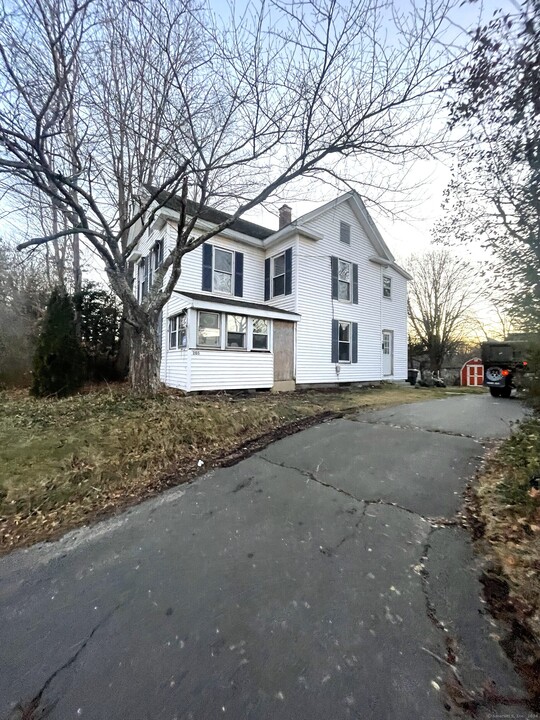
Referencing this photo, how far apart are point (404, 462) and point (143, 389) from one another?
598cm

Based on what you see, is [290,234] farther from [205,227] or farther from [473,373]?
[473,373]

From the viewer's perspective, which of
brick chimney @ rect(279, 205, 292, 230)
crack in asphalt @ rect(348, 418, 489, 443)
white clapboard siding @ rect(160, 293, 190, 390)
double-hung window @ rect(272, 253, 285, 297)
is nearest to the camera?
crack in asphalt @ rect(348, 418, 489, 443)

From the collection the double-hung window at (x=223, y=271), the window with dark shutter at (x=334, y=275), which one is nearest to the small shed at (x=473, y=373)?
the window with dark shutter at (x=334, y=275)

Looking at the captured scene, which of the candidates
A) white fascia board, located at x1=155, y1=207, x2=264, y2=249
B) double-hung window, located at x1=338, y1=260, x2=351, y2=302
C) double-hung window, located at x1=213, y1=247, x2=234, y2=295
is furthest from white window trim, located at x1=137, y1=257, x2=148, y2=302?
double-hung window, located at x1=338, y1=260, x2=351, y2=302

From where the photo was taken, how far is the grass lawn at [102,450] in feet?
11.3

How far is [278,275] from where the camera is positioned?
13.1m

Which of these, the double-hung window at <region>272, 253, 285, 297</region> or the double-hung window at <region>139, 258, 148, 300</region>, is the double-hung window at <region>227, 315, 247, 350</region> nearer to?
the double-hung window at <region>272, 253, 285, 297</region>

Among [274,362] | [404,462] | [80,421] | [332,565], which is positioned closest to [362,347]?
[274,362]

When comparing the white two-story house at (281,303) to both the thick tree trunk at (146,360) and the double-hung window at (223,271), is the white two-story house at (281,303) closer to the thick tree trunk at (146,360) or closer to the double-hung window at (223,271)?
the double-hung window at (223,271)

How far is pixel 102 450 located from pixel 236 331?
21.8 ft

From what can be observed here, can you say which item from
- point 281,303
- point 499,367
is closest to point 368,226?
point 281,303

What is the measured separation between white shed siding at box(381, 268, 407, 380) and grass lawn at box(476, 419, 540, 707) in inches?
496

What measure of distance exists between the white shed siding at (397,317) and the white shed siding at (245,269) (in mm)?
6894

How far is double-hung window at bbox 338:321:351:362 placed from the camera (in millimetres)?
13859
